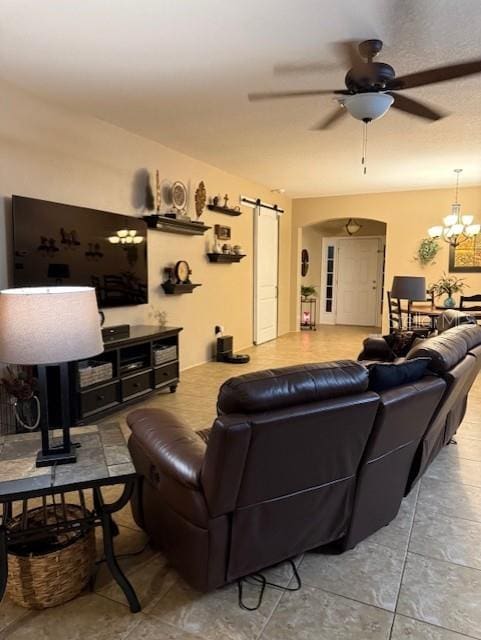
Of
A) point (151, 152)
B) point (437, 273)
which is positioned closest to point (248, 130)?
point (151, 152)

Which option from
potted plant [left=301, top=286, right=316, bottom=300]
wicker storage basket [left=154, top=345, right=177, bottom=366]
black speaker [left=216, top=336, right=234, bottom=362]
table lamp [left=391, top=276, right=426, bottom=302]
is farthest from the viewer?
potted plant [left=301, top=286, right=316, bottom=300]

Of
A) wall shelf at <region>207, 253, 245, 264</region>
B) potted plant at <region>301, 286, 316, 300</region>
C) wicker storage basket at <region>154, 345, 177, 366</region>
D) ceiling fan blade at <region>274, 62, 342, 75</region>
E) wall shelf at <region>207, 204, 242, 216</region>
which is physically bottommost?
wicker storage basket at <region>154, 345, 177, 366</region>

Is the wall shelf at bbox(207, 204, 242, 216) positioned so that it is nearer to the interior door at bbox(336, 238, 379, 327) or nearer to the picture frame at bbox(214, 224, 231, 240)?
the picture frame at bbox(214, 224, 231, 240)

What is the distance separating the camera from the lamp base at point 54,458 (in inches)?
65.6

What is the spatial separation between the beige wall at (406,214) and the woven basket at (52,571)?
23.4 ft

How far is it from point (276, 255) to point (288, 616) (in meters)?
6.97

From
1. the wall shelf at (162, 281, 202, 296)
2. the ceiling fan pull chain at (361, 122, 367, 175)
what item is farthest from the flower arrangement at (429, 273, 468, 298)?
the wall shelf at (162, 281, 202, 296)

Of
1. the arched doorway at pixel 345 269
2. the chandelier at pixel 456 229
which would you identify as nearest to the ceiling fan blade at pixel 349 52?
the chandelier at pixel 456 229

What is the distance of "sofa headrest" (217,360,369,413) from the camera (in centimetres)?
150

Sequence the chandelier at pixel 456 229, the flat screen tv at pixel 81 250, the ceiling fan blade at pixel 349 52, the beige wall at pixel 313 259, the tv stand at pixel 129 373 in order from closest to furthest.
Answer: the ceiling fan blade at pixel 349 52 → the flat screen tv at pixel 81 250 → the tv stand at pixel 129 373 → the chandelier at pixel 456 229 → the beige wall at pixel 313 259

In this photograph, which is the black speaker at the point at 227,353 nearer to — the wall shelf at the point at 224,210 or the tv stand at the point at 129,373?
the tv stand at the point at 129,373

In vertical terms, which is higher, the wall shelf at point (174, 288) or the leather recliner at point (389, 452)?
the wall shelf at point (174, 288)

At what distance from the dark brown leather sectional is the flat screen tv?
1.94 m

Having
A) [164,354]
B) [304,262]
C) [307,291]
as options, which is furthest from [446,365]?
[304,262]
